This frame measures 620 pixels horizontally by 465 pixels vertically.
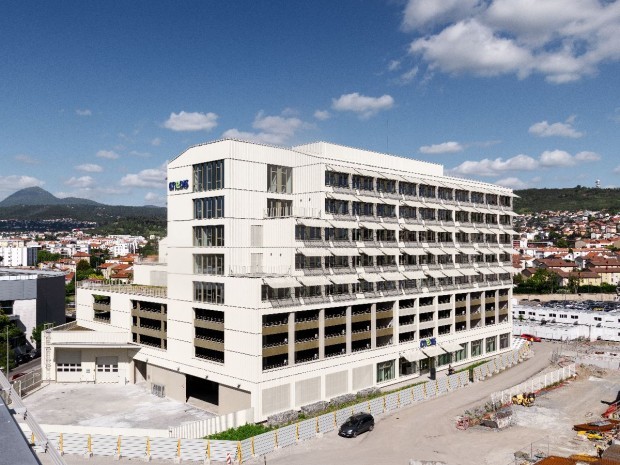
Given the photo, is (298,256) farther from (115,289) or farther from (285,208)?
(115,289)

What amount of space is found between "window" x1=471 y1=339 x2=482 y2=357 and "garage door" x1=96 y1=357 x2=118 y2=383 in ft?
175

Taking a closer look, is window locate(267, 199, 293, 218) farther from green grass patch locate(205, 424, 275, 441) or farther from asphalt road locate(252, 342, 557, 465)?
asphalt road locate(252, 342, 557, 465)

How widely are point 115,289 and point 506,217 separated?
223 feet

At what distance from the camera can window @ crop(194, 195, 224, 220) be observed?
61906 millimetres

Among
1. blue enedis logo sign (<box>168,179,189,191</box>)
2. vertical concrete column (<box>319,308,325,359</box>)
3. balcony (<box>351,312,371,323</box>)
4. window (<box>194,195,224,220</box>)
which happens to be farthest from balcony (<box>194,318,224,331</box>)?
balcony (<box>351,312,371,323</box>)

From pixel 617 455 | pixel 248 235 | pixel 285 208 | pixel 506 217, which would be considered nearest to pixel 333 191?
pixel 285 208

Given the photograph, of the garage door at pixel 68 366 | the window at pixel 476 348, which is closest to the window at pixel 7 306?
the garage door at pixel 68 366

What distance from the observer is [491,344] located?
92.6 meters

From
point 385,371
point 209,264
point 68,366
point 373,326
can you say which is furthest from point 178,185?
point 385,371

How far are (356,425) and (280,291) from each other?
51.1ft

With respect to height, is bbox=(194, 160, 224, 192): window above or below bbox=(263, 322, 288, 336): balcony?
above

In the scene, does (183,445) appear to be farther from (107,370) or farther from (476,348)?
(476,348)

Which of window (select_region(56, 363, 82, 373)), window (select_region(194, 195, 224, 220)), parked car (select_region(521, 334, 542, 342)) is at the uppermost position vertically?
window (select_region(194, 195, 224, 220))

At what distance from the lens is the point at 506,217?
100875mm
